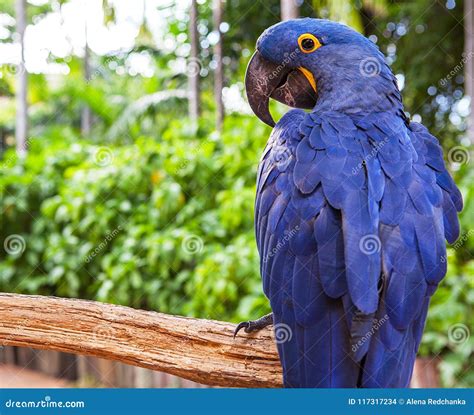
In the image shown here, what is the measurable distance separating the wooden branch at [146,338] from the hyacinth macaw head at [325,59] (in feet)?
2.47

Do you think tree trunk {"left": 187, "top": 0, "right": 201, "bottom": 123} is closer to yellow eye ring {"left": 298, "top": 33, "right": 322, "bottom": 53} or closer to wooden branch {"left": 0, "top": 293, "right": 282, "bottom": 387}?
yellow eye ring {"left": 298, "top": 33, "right": 322, "bottom": 53}

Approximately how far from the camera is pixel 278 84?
72.1 inches

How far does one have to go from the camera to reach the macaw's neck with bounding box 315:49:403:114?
1.64 meters

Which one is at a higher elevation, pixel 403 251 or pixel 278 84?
pixel 278 84

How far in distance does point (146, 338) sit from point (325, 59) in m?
0.99

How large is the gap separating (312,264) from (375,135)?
16.5 inches

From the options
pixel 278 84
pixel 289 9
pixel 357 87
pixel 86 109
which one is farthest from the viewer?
pixel 86 109

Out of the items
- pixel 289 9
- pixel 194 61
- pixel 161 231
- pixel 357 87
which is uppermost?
pixel 289 9

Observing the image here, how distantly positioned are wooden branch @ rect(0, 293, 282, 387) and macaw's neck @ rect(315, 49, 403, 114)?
0.71 metres

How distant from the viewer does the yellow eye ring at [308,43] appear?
1688 mm

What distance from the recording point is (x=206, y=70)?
5.76m

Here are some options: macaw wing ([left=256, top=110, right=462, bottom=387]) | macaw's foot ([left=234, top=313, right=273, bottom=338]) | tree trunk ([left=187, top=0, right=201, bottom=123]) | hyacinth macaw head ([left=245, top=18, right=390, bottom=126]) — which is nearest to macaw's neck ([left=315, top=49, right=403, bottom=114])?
hyacinth macaw head ([left=245, top=18, right=390, bottom=126])

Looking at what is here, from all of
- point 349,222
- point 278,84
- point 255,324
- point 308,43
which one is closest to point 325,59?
point 308,43

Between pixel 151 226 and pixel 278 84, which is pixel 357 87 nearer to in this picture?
pixel 278 84
